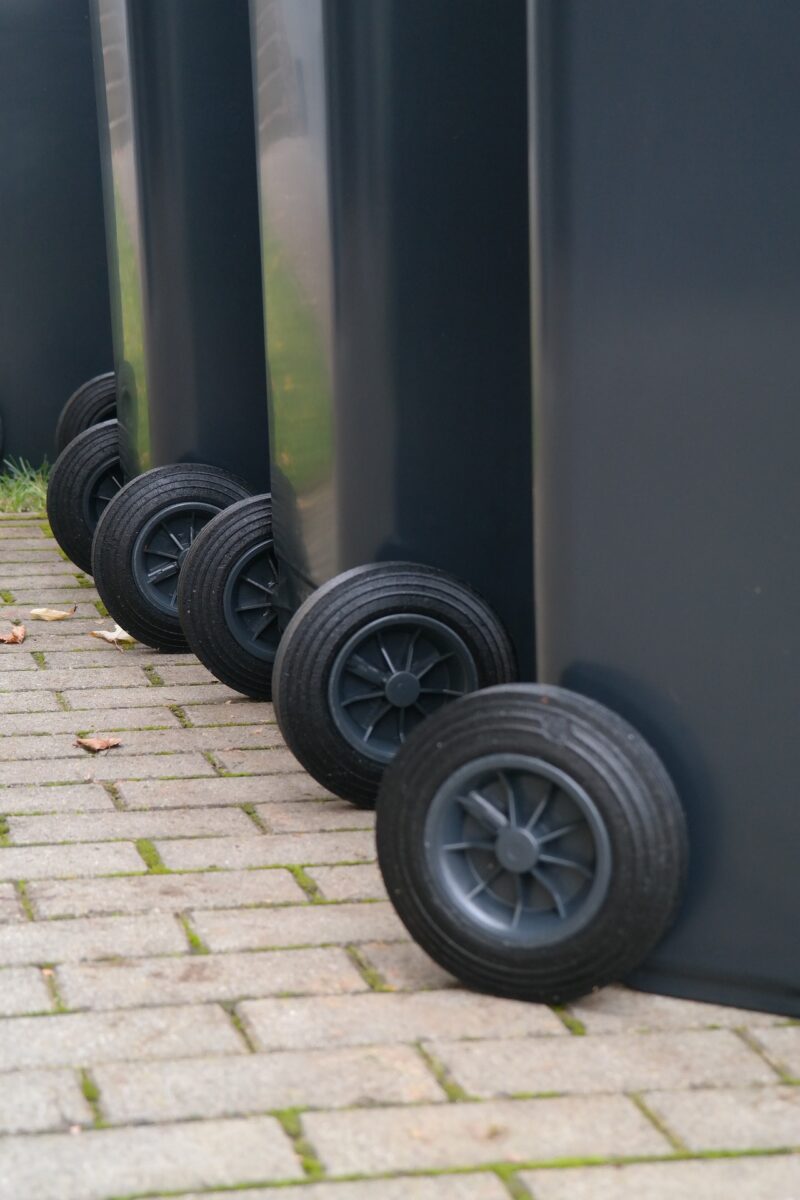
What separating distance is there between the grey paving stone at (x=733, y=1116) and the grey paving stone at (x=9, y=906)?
121 centimetres

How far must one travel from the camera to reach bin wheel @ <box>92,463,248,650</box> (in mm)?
5168

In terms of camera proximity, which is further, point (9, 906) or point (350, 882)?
point (350, 882)

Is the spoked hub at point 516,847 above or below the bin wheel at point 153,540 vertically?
above

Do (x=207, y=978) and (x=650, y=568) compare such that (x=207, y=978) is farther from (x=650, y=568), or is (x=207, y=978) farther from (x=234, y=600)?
(x=234, y=600)

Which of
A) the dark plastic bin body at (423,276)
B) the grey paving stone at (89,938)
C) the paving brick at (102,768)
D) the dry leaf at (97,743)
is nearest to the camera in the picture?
the grey paving stone at (89,938)

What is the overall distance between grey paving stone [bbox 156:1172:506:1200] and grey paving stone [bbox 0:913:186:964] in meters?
0.83

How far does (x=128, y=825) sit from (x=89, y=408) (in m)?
3.52

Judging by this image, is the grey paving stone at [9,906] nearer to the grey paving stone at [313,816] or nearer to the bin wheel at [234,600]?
the grey paving stone at [313,816]

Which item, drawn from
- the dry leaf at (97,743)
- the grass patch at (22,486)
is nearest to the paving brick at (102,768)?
the dry leaf at (97,743)

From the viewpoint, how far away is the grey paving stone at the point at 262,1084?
2.46 meters

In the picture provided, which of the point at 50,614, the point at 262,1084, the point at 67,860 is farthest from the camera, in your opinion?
the point at 50,614

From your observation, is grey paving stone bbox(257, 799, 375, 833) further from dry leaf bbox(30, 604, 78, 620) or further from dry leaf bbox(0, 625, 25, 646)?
dry leaf bbox(30, 604, 78, 620)

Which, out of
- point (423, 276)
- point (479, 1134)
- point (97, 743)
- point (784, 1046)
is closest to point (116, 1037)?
point (479, 1134)

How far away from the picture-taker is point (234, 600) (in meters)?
4.66
